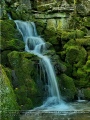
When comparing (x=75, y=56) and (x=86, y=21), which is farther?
(x=86, y=21)

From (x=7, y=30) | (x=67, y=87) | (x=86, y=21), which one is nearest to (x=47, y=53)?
(x=67, y=87)

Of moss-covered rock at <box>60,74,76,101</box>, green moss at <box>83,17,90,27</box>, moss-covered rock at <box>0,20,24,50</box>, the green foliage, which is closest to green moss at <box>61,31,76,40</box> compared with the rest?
moss-covered rock at <box>0,20,24,50</box>

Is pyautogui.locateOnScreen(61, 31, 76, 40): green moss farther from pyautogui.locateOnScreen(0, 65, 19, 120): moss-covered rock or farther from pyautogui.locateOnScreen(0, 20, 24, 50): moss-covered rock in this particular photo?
pyautogui.locateOnScreen(0, 65, 19, 120): moss-covered rock

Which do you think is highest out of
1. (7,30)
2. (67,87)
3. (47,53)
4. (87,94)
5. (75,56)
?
(7,30)

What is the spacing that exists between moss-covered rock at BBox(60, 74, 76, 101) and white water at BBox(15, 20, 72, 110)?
0.43m

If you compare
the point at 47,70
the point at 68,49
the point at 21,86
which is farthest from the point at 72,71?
the point at 21,86

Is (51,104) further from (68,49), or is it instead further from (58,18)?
(58,18)

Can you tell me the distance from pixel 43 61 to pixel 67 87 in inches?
71.6

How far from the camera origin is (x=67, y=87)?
16078 mm

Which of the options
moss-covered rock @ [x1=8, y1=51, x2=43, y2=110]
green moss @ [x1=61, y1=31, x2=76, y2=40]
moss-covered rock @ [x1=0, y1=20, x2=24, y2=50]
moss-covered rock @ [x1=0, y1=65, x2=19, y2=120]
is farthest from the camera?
green moss @ [x1=61, y1=31, x2=76, y2=40]

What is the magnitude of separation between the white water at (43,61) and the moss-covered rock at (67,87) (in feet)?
1.40

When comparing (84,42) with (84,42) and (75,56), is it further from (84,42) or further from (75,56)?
(75,56)

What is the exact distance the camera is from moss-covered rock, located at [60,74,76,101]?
15.8 meters

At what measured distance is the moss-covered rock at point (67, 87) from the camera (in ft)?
51.8
